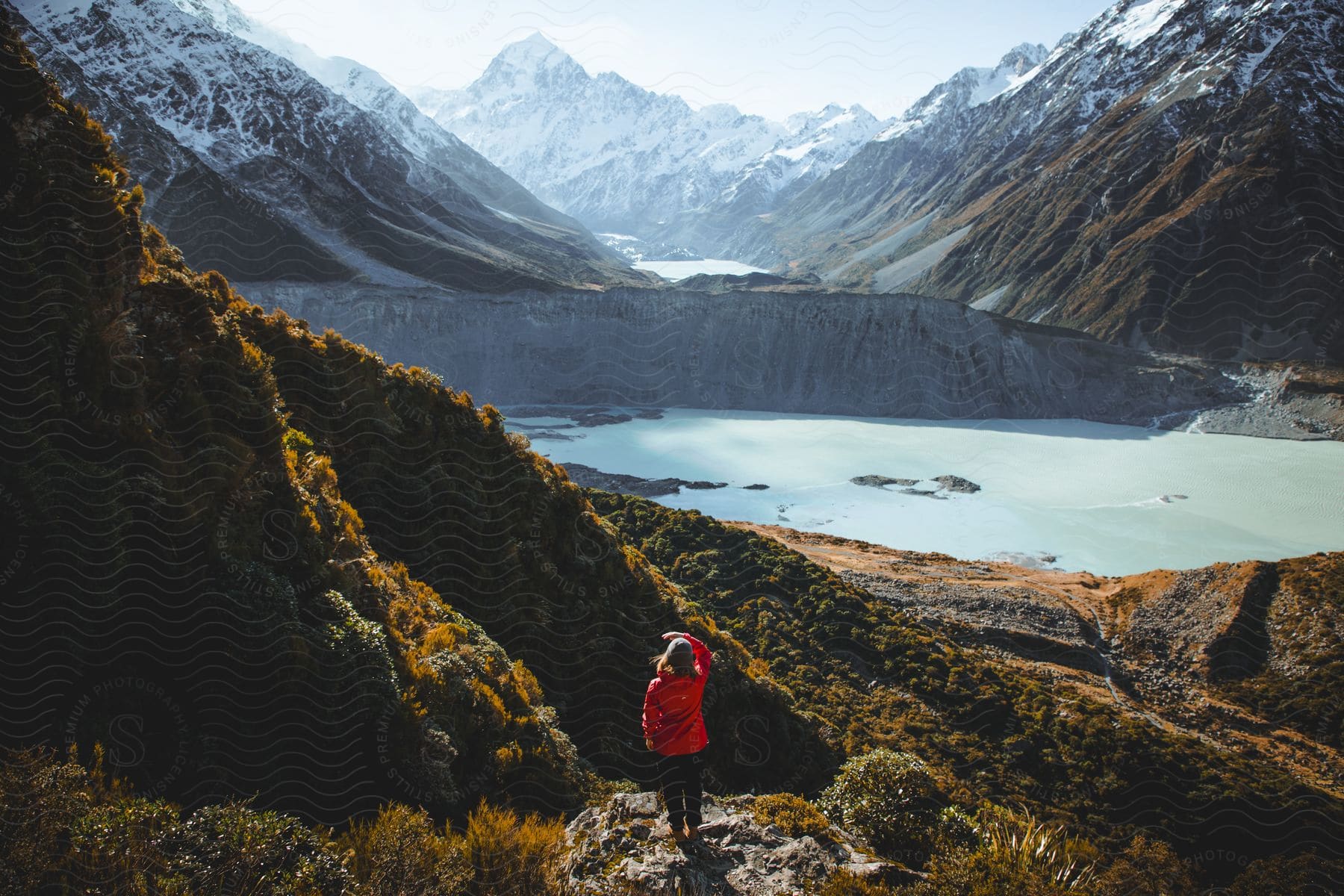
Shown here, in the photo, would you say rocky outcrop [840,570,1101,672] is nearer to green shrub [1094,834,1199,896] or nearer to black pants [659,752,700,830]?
green shrub [1094,834,1199,896]

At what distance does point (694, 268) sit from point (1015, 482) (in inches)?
5789

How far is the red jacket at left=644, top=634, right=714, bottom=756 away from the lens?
4586mm

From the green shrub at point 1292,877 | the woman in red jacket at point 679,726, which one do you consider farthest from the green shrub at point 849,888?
the green shrub at point 1292,877

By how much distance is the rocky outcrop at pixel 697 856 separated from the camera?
13.2 ft

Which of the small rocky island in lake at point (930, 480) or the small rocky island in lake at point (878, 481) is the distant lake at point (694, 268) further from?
the small rocky island in lake at point (930, 480)

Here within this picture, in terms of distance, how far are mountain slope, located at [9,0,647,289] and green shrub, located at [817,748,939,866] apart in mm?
64337

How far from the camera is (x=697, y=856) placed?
14.4ft

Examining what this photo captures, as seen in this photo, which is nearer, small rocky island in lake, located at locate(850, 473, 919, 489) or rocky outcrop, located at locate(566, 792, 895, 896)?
rocky outcrop, located at locate(566, 792, 895, 896)

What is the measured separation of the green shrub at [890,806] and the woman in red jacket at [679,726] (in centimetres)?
165

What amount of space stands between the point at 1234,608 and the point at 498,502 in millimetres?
18025

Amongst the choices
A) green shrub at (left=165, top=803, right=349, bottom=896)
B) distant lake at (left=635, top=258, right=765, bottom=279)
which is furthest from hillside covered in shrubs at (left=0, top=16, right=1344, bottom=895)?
distant lake at (left=635, top=258, right=765, bottom=279)

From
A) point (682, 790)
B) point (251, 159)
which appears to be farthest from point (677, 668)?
point (251, 159)

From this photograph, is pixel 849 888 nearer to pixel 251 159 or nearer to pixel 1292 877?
pixel 1292 877

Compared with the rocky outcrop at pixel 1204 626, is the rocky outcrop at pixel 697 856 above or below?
above
